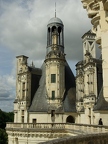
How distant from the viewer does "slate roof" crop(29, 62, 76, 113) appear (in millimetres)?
27062

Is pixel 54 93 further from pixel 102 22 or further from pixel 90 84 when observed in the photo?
pixel 102 22

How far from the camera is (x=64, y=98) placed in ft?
91.7

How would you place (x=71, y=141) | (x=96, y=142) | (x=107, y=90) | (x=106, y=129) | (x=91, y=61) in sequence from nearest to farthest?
(x=107, y=90) → (x=71, y=141) → (x=96, y=142) → (x=106, y=129) → (x=91, y=61)

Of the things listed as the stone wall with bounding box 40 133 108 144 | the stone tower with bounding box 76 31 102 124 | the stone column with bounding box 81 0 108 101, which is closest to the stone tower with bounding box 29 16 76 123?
the stone tower with bounding box 76 31 102 124

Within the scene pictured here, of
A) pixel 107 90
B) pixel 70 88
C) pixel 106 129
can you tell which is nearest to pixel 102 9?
pixel 107 90

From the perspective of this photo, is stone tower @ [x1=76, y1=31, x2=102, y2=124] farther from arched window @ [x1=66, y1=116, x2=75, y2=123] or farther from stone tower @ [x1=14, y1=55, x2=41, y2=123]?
stone tower @ [x1=14, y1=55, x2=41, y2=123]

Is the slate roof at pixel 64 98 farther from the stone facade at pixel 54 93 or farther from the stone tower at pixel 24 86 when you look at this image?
the stone tower at pixel 24 86

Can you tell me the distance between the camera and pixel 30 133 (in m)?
22.0

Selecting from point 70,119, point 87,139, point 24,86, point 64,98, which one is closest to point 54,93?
point 64,98

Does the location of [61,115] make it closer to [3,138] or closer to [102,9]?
[3,138]

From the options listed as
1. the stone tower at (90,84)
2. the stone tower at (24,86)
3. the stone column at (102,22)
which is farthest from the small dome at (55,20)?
the stone column at (102,22)

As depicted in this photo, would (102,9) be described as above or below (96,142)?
above

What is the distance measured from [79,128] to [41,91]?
436 inches

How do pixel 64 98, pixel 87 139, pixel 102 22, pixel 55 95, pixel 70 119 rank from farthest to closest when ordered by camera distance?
1. pixel 64 98
2. pixel 55 95
3. pixel 70 119
4. pixel 87 139
5. pixel 102 22
